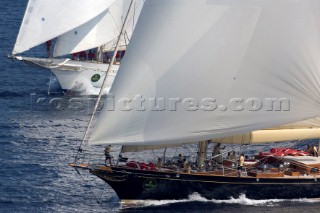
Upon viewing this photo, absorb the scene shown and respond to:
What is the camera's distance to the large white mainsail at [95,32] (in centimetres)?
12219

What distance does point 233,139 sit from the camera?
8000 centimetres

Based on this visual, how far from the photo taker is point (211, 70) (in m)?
75.0

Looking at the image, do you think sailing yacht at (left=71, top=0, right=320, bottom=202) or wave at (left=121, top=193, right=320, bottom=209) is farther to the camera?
wave at (left=121, top=193, right=320, bottom=209)

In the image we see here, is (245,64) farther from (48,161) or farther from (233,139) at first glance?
(48,161)

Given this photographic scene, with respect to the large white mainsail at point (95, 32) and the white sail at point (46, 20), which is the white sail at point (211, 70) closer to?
the white sail at point (46, 20)

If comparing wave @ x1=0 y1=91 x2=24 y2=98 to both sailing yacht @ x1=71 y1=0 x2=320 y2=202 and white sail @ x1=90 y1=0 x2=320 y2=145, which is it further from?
white sail @ x1=90 y1=0 x2=320 y2=145

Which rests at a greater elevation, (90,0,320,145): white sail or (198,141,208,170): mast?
(90,0,320,145): white sail

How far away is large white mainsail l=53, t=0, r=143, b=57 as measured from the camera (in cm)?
12219

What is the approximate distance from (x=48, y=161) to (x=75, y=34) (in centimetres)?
3235

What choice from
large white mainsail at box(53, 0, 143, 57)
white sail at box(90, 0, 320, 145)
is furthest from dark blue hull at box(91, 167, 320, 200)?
large white mainsail at box(53, 0, 143, 57)

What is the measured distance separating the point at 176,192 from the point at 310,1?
1531 centimetres

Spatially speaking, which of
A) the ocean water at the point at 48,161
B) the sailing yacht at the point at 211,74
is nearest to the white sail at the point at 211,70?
the sailing yacht at the point at 211,74

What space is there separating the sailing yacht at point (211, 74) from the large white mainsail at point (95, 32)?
45.1 metres

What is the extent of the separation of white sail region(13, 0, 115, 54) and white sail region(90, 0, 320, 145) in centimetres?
4399
